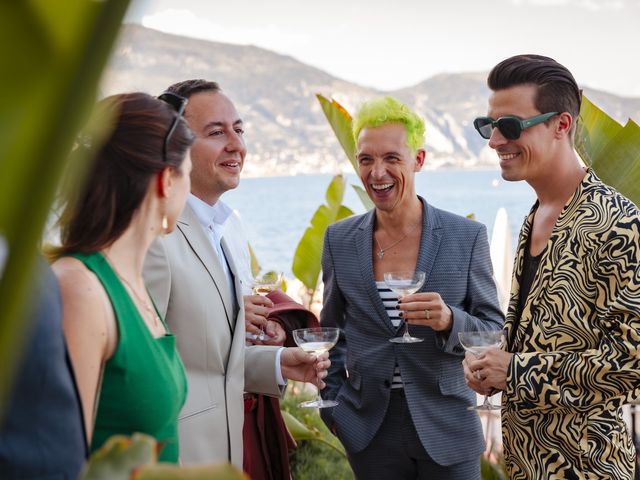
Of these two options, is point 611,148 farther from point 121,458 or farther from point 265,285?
point 121,458

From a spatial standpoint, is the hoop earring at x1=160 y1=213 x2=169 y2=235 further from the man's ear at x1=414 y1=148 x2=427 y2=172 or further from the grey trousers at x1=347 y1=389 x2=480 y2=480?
the man's ear at x1=414 y1=148 x2=427 y2=172

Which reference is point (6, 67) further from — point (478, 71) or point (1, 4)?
point (478, 71)

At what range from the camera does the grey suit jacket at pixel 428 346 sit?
11.5 feet

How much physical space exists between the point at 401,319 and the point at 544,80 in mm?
1309

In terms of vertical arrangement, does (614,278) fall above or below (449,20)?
below

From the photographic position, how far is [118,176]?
2043mm

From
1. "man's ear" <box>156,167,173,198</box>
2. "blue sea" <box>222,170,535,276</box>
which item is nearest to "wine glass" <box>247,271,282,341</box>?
"man's ear" <box>156,167,173,198</box>

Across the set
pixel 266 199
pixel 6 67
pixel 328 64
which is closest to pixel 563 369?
pixel 6 67

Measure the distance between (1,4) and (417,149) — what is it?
3.54m

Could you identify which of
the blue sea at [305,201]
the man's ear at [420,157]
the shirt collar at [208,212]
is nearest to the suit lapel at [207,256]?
the shirt collar at [208,212]

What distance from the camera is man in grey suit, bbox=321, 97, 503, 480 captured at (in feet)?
11.5

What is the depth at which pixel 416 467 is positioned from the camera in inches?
141

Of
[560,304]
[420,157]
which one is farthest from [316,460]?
[560,304]

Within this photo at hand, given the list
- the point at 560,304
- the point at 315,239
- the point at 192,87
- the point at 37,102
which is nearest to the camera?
the point at 37,102
